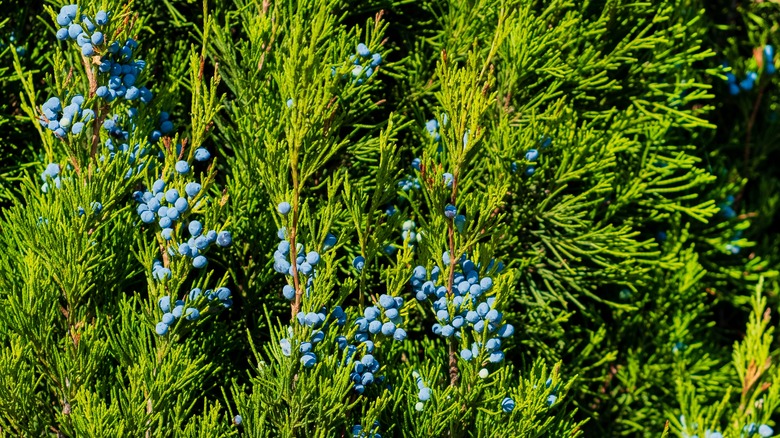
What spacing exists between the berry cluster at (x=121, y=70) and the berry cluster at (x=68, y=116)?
6 centimetres

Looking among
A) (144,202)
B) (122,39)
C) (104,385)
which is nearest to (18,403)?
(104,385)

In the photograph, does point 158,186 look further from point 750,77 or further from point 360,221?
point 750,77

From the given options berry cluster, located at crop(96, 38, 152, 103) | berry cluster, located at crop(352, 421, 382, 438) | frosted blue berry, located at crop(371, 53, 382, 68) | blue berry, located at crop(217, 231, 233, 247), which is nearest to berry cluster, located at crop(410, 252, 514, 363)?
berry cluster, located at crop(352, 421, 382, 438)

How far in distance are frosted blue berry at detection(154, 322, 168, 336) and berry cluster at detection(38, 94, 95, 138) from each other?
50cm

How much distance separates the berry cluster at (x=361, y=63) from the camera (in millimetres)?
2100

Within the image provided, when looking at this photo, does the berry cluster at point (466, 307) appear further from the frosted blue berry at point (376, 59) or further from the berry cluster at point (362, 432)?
the frosted blue berry at point (376, 59)

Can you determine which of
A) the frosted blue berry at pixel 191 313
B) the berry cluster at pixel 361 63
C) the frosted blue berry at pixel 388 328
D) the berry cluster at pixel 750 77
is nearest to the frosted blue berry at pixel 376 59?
the berry cluster at pixel 361 63

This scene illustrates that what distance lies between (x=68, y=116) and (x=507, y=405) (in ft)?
4.19

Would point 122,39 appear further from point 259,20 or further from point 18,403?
point 18,403

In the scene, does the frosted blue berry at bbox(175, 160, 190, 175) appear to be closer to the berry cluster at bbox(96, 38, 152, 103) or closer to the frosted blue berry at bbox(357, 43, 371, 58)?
the berry cluster at bbox(96, 38, 152, 103)

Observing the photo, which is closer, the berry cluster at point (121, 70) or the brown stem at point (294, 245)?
the brown stem at point (294, 245)

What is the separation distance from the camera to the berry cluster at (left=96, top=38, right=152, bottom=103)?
1896 mm

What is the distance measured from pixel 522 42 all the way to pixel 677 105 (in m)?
0.89

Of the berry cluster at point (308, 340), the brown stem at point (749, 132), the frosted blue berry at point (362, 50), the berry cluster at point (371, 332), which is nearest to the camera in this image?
the berry cluster at point (308, 340)
